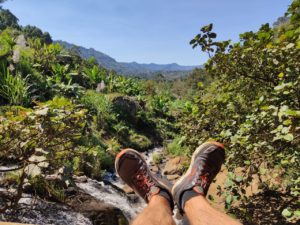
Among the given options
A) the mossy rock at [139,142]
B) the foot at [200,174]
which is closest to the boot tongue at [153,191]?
the foot at [200,174]

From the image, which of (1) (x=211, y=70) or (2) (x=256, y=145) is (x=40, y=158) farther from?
(1) (x=211, y=70)

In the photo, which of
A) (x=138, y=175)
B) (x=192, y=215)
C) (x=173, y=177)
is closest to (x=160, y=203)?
(x=192, y=215)

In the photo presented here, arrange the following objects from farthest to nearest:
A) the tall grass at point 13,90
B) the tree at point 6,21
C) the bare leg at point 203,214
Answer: the tree at point 6,21 < the tall grass at point 13,90 < the bare leg at point 203,214

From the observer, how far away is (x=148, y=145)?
1246 centimetres

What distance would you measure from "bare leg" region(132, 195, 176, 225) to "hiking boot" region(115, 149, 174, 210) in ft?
0.60

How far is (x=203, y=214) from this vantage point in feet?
7.04

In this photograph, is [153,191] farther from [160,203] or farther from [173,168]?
[173,168]

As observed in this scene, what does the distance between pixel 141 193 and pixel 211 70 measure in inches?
59.1

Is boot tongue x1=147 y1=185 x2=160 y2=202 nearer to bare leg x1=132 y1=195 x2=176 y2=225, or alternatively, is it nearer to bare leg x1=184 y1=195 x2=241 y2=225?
bare leg x1=132 y1=195 x2=176 y2=225

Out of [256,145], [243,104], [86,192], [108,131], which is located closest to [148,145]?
[108,131]

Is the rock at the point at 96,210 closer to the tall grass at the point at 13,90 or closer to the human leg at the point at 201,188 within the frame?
the human leg at the point at 201,188

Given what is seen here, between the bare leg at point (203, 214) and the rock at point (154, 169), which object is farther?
the rock at point (154, 169)

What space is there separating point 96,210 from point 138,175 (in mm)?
2679

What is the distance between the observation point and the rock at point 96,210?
16.9ft
